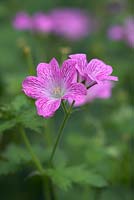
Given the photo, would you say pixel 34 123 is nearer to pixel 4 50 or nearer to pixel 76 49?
pixel 4 50

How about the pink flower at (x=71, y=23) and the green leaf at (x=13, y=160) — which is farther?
the pink flower at (x=71, y=23)

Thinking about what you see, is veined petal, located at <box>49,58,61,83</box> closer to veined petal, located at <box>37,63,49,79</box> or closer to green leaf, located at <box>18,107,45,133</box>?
veined petal, located at <box>37,63,49,79</box>

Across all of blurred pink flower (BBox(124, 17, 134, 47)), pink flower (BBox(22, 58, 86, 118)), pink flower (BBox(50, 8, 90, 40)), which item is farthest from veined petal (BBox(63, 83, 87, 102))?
pink flower (BBox(50, 8, 90, 40))

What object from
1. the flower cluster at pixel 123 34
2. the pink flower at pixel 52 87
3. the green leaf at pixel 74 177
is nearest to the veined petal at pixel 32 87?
the pink flower at pixel 52 87

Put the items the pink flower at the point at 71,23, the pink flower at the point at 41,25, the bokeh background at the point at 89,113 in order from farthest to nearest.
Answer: the pink flower at the point at 71,23
the pink flower at the point at 41,25
the bokeh background at the point at 89,113

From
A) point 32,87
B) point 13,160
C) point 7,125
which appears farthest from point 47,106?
point 13,160

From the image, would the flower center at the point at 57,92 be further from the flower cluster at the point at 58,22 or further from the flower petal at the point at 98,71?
the flower cluster at the point at 58,22
